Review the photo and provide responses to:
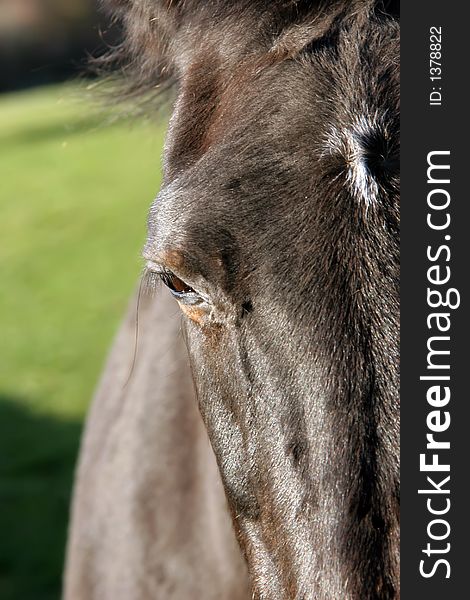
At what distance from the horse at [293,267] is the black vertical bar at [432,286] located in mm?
30

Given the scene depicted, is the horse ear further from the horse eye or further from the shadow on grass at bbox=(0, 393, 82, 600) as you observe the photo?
the shadow on grass at bbox=(0, 393, 82, 600)

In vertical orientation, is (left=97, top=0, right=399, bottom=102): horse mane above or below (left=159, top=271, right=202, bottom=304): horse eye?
above

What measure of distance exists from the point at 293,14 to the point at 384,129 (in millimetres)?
383

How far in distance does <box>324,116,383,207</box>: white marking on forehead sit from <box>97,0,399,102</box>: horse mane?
0.24 m

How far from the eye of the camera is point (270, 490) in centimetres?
170

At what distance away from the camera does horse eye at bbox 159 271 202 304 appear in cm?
179

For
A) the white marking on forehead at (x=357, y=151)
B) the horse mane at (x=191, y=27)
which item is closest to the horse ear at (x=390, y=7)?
the horse mane at (x=191, y=27)

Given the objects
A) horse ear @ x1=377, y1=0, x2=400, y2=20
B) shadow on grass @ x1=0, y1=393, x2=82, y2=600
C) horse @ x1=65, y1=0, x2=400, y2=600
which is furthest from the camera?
shadow on grass @ x1=0, y1=393, x2=82, y2=600

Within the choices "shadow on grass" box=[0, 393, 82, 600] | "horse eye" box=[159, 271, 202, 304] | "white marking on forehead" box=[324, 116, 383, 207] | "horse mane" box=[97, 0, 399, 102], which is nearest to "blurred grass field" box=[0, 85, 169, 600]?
"shadow on grass" box=[0, 393, 82, 600]

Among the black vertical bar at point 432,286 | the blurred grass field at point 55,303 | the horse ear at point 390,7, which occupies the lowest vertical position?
the black vertical bar at point 432,286

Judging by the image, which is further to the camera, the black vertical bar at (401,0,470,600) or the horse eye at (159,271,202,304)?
the horse eye at (159,271,202,304)

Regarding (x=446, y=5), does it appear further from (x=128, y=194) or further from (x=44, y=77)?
(x=44, y=77)

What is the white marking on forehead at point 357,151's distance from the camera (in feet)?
5.13

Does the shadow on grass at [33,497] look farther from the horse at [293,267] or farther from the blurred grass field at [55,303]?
the horse at [293,267]
